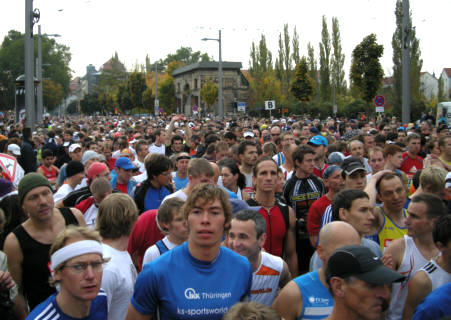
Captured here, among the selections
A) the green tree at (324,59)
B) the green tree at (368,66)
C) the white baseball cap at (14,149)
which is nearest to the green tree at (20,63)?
the green tree at (324,59)

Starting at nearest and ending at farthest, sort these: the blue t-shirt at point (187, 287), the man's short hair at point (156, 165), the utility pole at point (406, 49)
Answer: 1. the blue t-shirt at point (187, 287)
2. the man's short hair at point (156, 165)
3. the utility pole at point (406, 49)

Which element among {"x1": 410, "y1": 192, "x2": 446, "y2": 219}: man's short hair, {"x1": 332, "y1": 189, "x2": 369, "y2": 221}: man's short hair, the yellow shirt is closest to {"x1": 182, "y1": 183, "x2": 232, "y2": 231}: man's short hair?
{"x1": 332, "y1": 189, "x2": 369, "y2": 221}: man's short hair

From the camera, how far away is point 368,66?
26.7m

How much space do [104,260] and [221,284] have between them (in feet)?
2.60

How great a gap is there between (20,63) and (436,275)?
96.8 metres

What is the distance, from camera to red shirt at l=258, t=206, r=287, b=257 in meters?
5.50

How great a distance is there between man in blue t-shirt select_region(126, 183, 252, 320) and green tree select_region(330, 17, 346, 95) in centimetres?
6563

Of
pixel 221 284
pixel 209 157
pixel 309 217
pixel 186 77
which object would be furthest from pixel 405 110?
pixel 186 77

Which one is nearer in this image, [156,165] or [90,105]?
[156,165]

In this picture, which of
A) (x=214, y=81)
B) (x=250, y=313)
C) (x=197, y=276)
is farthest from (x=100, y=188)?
(x=214, y=81)

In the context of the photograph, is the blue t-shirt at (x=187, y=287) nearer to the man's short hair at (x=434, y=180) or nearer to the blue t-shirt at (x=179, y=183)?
the man's short hair at (x=434, y=180)

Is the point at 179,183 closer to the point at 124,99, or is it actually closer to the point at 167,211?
the point at 167,211

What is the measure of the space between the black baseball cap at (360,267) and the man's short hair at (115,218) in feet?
6.43

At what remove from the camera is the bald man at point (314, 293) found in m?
3.49
